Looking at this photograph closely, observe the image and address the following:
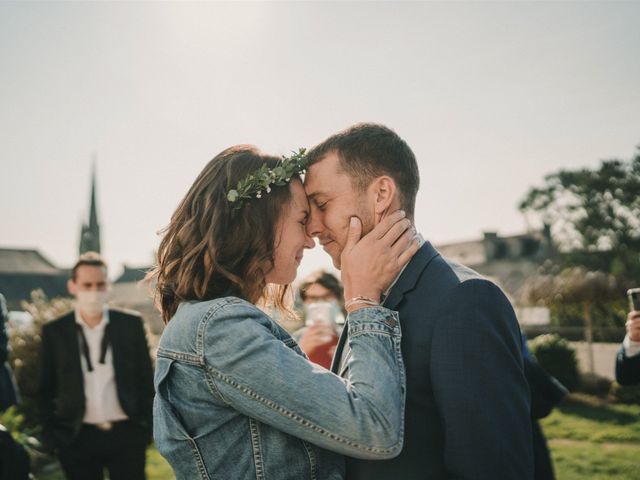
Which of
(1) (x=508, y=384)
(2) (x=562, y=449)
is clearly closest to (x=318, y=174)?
(1) (x=508, y=384)

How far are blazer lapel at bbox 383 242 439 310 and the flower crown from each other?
69 centimetres

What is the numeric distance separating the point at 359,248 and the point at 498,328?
0.69 m

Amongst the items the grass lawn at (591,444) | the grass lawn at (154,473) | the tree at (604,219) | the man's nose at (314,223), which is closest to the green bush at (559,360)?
the grass lawn at (591,444)

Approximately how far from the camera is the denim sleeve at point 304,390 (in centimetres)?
179

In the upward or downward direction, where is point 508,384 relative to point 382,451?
upward

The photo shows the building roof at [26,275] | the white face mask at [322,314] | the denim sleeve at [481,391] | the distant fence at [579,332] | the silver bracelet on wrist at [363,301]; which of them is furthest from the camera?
the building roof at [26,275]

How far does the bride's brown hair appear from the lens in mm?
2186

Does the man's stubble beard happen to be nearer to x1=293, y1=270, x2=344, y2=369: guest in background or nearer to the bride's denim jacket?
the bride's denim jacket

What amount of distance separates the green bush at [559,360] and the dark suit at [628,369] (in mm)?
9352

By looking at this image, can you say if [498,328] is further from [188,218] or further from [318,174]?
[188,218]

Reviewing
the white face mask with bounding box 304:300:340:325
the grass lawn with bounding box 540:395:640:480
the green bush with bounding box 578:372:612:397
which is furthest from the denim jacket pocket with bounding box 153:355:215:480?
the green bush with bounding box 578:372:612:397

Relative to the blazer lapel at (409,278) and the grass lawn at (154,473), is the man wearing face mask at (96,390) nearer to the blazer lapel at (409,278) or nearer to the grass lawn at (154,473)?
the grass lawn at (154,473)

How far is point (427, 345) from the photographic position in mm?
2020

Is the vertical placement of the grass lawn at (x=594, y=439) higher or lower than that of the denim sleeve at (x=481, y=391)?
lower
